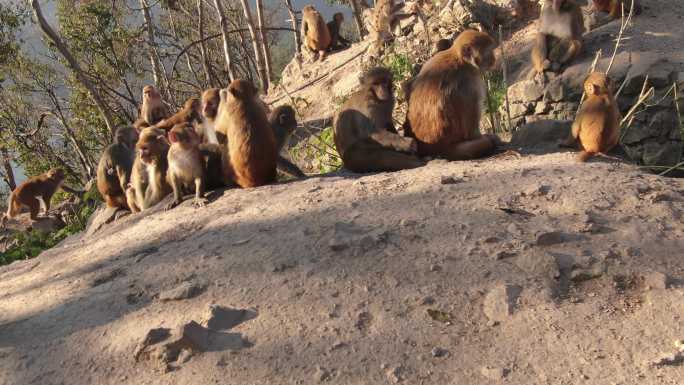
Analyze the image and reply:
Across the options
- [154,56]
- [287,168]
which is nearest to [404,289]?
[287,168]

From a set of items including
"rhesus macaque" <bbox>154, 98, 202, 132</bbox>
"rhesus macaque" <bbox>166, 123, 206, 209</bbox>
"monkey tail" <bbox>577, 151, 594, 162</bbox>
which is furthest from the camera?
"rhesus macaque" <bbox>154, 98, 202, 132</bbox>

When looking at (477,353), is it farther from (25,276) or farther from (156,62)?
(156,62)

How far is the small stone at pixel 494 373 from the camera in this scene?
2.44 metres

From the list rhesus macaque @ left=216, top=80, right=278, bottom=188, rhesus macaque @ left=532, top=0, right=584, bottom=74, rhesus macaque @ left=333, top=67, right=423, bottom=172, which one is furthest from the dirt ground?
rhesus macaque @ left=532, top=0, right=584, bottom=74

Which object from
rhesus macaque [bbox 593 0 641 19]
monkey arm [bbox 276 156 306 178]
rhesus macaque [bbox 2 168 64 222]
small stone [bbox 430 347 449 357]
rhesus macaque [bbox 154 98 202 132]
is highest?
rhesus macaque [bbox 593 0 641 19]

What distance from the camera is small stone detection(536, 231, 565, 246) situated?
3.46m

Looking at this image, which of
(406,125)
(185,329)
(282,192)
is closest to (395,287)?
(185,329)

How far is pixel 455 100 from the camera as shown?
5340 mm

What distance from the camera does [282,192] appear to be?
17.5 ft

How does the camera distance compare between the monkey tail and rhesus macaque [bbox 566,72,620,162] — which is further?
rhesus macaque [bbox 566,72,620,162]

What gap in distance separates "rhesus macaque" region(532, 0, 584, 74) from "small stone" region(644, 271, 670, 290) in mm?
7902

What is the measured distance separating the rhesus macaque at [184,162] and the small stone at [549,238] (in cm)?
369

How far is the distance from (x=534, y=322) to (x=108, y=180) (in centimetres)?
694

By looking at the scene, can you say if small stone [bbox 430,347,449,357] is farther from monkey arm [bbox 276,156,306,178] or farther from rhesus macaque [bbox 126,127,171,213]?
rhesus macaque [bbox 126,127,171,213]
